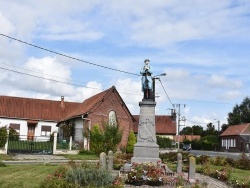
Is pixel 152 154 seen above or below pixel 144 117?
below

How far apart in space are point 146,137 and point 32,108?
38.3 metres

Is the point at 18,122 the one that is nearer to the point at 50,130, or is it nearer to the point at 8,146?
the point at 50,130

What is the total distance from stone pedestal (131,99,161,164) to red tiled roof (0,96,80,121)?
3586 centimetres

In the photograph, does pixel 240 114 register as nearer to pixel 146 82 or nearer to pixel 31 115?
pixel 31 115

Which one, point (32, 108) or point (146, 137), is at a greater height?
point (32, 108)

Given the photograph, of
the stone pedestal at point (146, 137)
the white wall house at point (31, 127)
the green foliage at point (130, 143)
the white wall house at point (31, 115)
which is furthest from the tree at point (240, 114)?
the stone pedestal at point (146, 137)

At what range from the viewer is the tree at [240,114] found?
4119 inches

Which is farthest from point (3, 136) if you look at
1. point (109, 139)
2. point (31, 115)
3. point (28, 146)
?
point (31, 115)

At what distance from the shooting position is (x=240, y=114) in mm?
107562

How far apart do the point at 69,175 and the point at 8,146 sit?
22.0 m

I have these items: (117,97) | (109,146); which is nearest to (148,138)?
(109,146)

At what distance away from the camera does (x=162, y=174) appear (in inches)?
558

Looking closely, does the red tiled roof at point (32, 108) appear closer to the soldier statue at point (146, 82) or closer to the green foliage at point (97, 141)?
the green foliage at point (97, 141)

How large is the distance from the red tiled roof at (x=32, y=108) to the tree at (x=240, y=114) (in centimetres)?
5905
